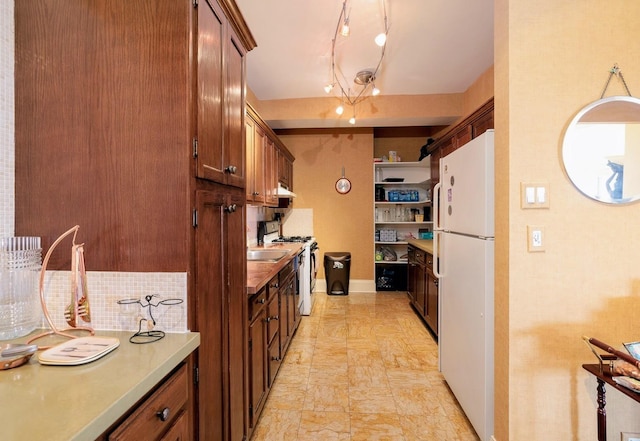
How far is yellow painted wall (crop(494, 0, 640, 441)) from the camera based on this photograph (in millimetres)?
1497

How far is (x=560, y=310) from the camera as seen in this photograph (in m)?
1.53

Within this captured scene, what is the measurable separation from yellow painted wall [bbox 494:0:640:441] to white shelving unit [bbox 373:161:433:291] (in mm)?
3641

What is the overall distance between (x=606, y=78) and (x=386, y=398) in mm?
2340

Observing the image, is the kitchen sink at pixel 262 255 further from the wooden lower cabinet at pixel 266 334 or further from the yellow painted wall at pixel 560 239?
the yellow painted wall at pixel 560 239

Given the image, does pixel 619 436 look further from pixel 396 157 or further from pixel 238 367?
pixel 396 157

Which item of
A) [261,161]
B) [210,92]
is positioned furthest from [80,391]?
[261,161]

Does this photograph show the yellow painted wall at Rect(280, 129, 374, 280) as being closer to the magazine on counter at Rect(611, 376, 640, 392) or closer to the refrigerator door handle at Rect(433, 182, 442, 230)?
the refrigerator door handle at Rect(433, 182, 442, 230)

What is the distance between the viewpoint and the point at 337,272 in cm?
499

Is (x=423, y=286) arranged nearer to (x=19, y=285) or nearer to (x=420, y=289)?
(x=420, y=289)

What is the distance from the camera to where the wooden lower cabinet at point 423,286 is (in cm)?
328

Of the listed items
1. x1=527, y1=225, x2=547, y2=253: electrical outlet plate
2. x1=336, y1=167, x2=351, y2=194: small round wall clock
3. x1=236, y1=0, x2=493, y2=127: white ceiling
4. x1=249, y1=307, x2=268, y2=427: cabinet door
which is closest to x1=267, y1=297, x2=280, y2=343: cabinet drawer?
x1=249, y1=307, x2=268, y2=427: cabinet door

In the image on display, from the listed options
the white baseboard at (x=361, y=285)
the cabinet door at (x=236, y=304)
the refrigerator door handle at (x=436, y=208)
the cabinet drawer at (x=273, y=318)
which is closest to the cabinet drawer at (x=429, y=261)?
the refrigerator door handle at (x=436, y=208)

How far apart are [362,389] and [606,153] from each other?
A: 2.15m

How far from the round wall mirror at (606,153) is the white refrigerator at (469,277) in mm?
368
